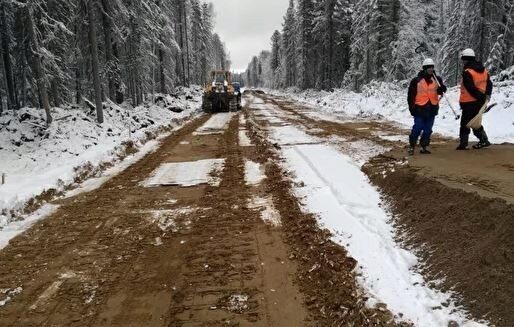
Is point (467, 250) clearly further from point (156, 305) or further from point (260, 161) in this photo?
point (260, 161)

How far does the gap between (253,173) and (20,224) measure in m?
4.41

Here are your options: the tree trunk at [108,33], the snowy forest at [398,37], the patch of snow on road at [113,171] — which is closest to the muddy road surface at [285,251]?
the patch of snow on road at [113,171]

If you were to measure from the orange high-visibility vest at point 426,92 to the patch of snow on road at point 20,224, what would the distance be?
6988 millimetres

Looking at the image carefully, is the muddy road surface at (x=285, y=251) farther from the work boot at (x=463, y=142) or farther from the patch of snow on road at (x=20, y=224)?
the work boot at (x=463, y=142)

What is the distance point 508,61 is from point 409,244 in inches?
1322

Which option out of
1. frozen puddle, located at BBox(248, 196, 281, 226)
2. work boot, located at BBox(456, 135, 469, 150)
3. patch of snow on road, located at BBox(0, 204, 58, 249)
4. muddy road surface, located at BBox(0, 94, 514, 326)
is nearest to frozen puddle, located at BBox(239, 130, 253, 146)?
muddy road surface, located at BBox(0, 94, 514, 326)

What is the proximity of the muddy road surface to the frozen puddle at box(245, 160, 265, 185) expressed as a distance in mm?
81

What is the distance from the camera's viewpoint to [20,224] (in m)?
6.42

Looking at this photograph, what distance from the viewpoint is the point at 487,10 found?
28000 millimetres

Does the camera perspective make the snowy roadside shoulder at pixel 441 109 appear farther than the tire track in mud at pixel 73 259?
Yes

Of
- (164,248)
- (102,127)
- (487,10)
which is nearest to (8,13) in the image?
(102,127)

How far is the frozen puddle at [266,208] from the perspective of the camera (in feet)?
19.8

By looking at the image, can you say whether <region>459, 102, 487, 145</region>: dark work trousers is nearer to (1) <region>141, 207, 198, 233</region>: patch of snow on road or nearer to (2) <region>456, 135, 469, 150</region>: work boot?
(2) <region>456, 135, 469, 150</region>: work boot

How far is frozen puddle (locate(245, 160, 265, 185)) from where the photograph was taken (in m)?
8.32
